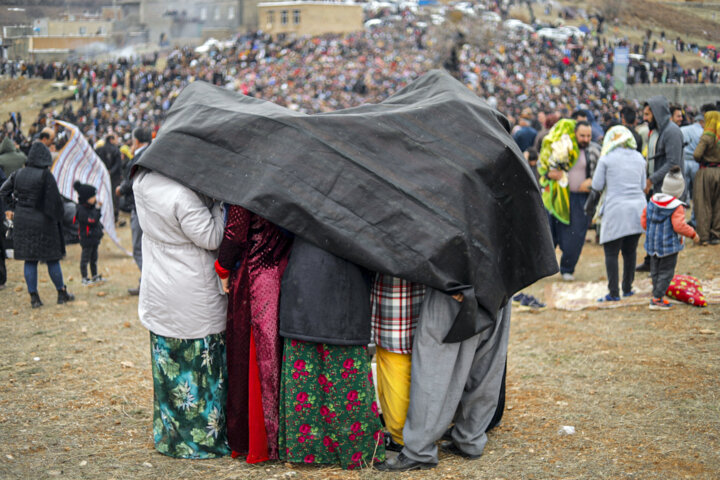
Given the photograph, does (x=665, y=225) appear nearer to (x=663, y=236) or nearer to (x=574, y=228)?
(x=663, y=236)

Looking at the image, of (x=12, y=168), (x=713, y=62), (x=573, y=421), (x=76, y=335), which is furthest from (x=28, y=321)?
(x=713, y=62)

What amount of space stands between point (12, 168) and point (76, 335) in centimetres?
406

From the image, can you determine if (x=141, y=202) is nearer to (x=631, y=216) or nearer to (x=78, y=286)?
(x=631, y=216)

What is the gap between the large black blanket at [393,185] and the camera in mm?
3490

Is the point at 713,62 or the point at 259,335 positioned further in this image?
the point at 713,62

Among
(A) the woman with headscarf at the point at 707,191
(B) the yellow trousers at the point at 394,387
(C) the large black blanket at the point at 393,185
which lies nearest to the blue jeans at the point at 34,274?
(C) the large black blanket at the point at 393,185

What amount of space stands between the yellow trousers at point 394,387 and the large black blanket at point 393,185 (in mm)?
395

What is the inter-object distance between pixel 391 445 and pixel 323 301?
1.04 metres

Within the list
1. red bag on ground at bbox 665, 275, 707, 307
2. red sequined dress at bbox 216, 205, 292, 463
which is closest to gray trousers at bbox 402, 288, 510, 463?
red sequined dress at bbox 216, 205, 292, 463

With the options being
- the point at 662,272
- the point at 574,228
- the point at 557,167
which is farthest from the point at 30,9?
the point at 662,272

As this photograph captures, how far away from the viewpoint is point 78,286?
30.1 ft

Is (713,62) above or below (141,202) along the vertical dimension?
above

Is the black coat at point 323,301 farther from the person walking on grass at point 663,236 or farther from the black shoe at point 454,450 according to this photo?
the person walking on grass at point 663,236

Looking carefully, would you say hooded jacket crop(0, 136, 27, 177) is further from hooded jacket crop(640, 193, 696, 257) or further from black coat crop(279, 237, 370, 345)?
hooded jacket crop(640, 193, 696, 257)
